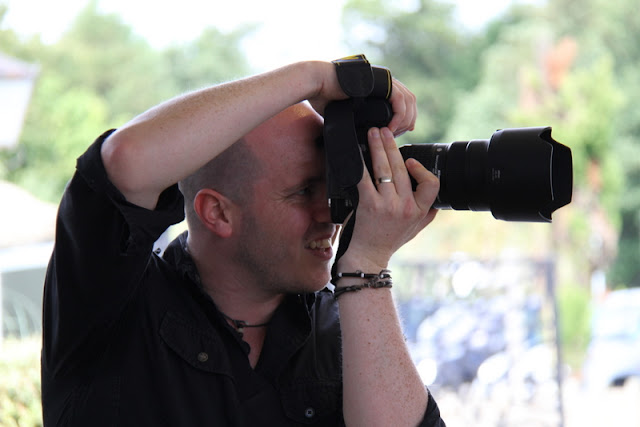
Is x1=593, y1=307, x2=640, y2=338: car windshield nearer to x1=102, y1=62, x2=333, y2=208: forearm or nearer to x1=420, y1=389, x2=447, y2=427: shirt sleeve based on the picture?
x1=420, y1=389, x2=447, y2=427: shirt sleeve

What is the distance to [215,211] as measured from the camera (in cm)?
108

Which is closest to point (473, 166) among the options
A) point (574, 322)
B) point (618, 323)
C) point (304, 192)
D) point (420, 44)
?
point (304, 192)

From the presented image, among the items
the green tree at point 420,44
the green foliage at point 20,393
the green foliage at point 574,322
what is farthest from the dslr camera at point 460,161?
the green tree at point 420,44

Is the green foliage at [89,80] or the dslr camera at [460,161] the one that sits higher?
the green foliage at [89,80]

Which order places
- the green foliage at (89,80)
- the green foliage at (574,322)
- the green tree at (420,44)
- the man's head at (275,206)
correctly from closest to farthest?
the man's head at (275,206) < the green foliage at (89,80) < the green foliage at (574,322) < the green tree at (420,44)

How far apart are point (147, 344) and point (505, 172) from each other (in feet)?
1.77

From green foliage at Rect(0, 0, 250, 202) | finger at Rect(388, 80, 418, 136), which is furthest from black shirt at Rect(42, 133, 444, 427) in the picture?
green foliage at Rect(0, 0, 250, 202)

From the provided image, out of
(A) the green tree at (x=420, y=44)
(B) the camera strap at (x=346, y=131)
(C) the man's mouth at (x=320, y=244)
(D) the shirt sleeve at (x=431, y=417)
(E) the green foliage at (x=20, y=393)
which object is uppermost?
Answer: (A) the green tree at (x=420, y=44)

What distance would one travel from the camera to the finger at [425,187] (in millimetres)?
1002

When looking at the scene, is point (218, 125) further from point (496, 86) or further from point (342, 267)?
point (496, 86)

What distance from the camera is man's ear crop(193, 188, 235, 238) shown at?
108 centimetres

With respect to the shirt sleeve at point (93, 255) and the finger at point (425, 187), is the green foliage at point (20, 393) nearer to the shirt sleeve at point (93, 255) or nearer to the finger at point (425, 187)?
the shirt sleeve at point (93, 255)

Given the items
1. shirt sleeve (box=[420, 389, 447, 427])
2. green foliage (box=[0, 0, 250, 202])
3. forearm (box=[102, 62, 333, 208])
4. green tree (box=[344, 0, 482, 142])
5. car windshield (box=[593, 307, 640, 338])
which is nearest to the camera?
forearm (box=[102, 62, 333, 208])

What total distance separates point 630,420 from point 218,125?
6.63 m
